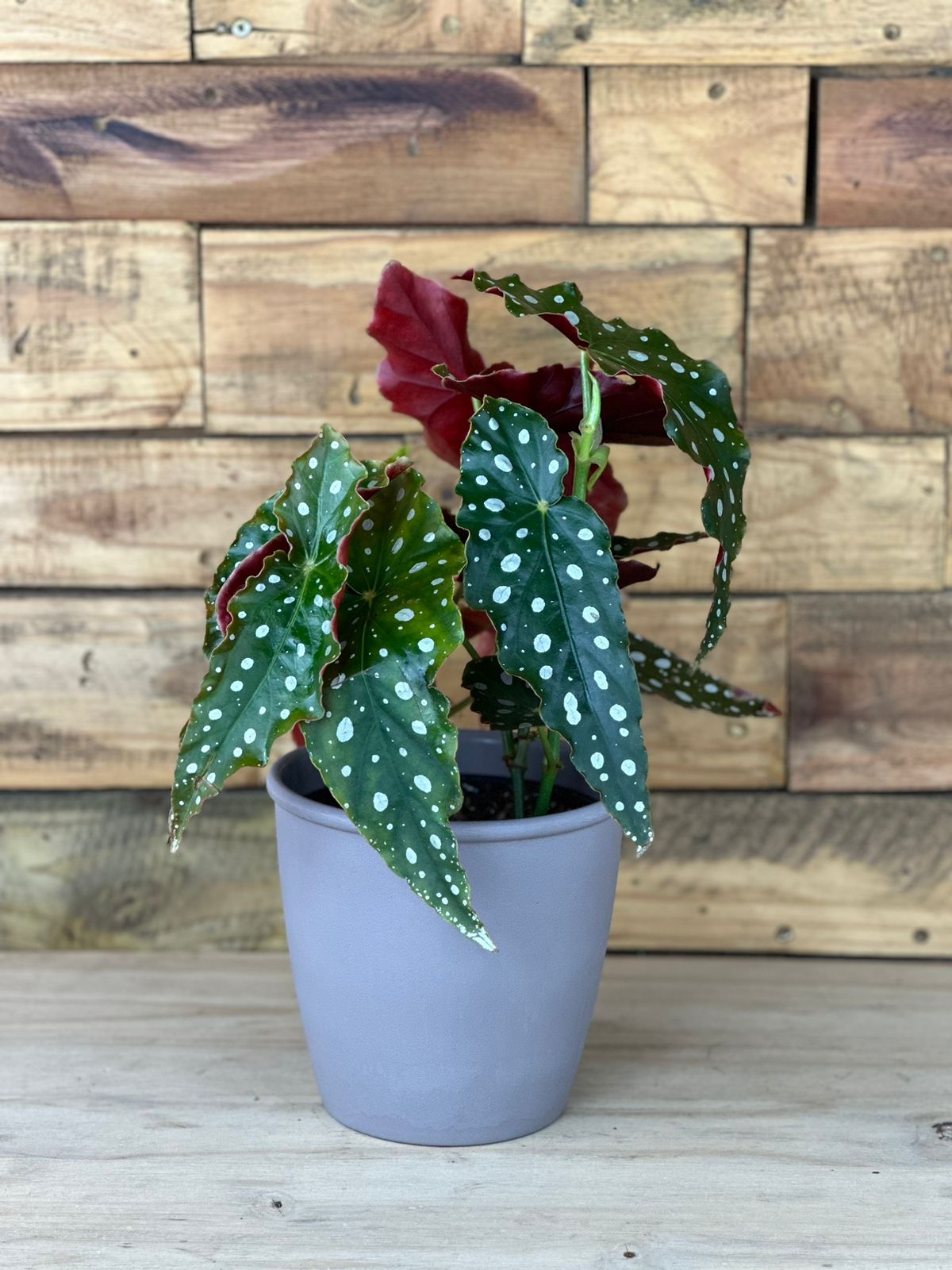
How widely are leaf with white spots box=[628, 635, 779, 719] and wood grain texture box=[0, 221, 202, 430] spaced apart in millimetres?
498

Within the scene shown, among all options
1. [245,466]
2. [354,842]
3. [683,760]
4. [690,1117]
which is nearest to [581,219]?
[245,466]

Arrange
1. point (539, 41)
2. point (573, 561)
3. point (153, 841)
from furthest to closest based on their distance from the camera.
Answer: point (153, 841), point (539, 41), point (573, 561)

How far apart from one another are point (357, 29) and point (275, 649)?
64 centimetres

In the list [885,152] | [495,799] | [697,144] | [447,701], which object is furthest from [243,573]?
[885,152]

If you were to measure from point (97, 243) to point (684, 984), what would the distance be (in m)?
0.87

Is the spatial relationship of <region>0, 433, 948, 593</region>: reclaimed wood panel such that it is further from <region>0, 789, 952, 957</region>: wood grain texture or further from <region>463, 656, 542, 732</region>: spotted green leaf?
<region>463, 656, 542, 732</region>: spotted green leaf

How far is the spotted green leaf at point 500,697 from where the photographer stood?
2.91ft

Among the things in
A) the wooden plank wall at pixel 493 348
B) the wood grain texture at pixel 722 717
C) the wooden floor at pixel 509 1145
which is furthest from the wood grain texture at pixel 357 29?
the wooden floor at pixel 509 1145

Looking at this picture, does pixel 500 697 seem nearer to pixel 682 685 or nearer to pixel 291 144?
pixel 682 685

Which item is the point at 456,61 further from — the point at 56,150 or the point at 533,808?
the point at 533,808

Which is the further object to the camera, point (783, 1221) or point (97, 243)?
point (97, 243)

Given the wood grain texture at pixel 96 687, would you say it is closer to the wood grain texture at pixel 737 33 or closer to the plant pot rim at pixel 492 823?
the plant pot rim at pixel 492 823

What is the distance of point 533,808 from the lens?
98 cm

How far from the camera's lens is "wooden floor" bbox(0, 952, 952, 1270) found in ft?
2.68
